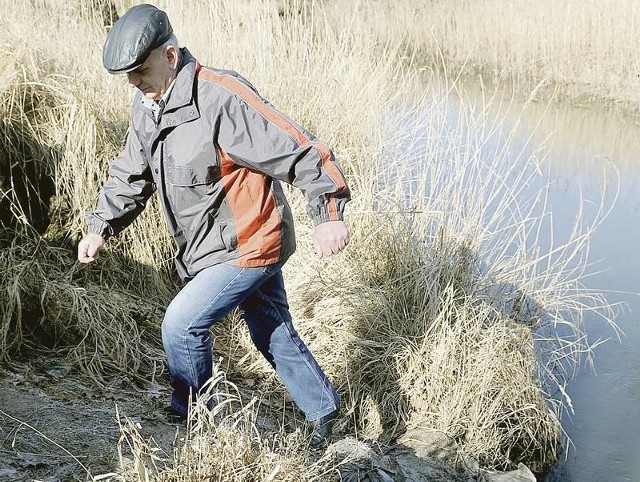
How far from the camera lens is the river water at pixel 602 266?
4.20 m

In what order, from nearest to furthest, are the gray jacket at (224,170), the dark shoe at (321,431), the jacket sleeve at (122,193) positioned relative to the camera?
the gray jacket at (224,170) < the jacket sleeve at (122,193) < the dark shoe at (321,431)

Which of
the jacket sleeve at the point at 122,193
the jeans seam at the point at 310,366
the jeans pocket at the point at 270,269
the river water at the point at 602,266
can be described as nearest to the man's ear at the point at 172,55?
the jacket sleeve at the point at 122,193

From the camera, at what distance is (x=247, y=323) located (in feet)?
10.2

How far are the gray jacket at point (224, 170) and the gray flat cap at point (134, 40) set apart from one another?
0.16m

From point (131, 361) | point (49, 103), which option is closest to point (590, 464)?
point (131, 361)

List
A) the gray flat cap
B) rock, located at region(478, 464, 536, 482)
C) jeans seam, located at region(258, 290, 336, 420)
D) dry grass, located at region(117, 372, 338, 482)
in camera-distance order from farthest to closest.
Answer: rock, located at region(478, 464, 536, 482)
jeans seam, located at region(258, 290, 336, 420)
the gray flat cap
dry grass, located at region(117, 372, 338, 482)

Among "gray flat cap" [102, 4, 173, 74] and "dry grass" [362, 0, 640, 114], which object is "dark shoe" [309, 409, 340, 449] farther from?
"dry grass" [362, 0, 640, 114]

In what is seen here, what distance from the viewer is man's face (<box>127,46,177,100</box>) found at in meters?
2.62

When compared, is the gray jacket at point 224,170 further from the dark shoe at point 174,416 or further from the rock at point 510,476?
the rock at point 510,476

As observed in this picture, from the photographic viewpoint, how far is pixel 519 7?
10.8m

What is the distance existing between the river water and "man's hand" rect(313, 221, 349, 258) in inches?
80.9

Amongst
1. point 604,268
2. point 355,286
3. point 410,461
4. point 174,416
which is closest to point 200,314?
point 174,416

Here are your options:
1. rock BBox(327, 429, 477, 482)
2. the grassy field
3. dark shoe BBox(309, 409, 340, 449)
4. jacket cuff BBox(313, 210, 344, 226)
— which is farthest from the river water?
jacket cuff BBox(313, 210, 344, 226)

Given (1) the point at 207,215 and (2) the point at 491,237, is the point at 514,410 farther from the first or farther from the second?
(1) the point at 207,215
